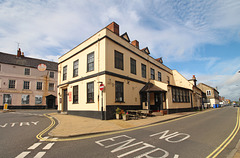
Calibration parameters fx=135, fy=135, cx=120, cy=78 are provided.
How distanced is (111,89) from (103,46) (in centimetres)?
450

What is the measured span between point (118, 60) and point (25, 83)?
26.5m

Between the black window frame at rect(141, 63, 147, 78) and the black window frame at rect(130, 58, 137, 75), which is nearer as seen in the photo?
the black window frame at rect(130, 58, 137, 75)

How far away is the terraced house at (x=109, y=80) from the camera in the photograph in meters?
13.6

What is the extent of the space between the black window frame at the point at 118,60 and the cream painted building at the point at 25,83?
25.6 m

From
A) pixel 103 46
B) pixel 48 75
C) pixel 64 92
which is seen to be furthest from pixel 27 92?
pixel 103 46

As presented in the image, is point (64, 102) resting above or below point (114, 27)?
below

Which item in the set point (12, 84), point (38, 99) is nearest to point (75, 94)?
point (38, 99)

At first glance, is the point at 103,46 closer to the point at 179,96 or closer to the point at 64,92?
the point at 64,92

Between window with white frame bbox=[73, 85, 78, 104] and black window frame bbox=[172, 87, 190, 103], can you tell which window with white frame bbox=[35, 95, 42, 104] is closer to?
window with white frame bbox=[73, 85, 78, 104]

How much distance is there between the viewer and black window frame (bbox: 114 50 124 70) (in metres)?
14.9

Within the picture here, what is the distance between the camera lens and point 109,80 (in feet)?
44.2

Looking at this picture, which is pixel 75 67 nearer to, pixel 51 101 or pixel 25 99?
pixel 25 99

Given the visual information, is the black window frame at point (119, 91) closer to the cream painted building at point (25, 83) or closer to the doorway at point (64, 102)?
the doorway at point (64, 102)

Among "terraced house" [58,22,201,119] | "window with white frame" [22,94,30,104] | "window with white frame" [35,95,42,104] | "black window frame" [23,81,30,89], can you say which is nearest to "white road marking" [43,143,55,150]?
"terraced house" [58,22,201,119]
